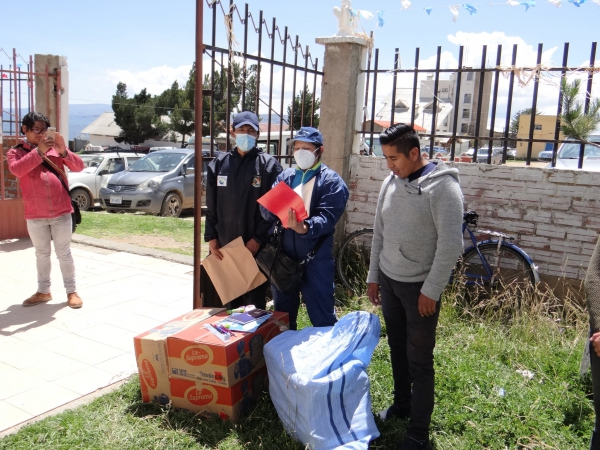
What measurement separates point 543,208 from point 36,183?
4.99 meters

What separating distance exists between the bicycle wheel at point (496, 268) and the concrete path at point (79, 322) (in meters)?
2.94

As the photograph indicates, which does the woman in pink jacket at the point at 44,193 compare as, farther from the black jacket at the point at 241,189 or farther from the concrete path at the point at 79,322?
the black jacket at the point at 241,189

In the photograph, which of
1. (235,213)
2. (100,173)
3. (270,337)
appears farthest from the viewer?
(100,173)

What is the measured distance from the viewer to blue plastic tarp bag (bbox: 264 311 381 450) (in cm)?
287

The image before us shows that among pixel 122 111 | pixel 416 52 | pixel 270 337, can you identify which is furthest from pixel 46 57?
pixel 122 111

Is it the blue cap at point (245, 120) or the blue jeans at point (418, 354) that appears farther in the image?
the blue cap at point (245, 120)

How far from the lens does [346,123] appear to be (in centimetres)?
593

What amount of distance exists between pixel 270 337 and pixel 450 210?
1485 mm

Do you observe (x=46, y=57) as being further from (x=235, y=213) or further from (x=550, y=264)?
(x=550, y=264)

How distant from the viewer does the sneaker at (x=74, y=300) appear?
17.2 ft

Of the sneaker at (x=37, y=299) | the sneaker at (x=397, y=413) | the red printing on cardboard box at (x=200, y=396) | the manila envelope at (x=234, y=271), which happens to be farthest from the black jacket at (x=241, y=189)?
the sneaker at (x=37, y=299)

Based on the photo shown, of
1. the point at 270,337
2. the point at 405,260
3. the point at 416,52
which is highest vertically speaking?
the point at 416,52

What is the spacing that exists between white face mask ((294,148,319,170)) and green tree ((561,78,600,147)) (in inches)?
96.5

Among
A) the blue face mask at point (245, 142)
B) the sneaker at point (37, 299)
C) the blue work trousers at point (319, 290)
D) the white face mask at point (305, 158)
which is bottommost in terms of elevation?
the sneaker at point (37, 299)
